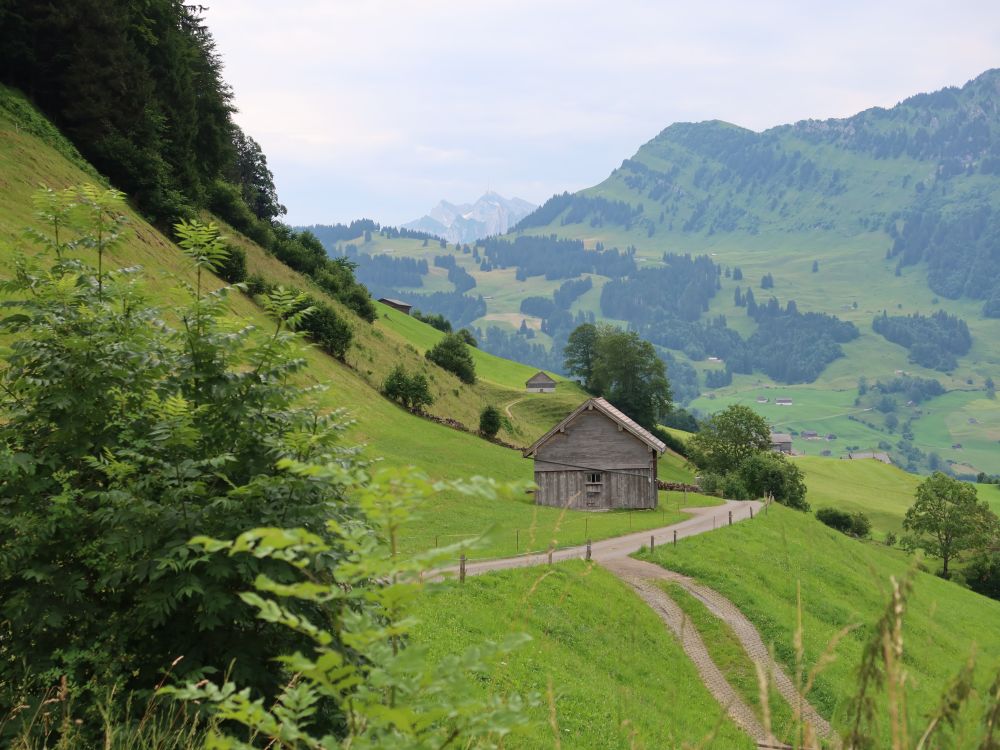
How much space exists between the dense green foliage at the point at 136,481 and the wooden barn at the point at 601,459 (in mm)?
50146

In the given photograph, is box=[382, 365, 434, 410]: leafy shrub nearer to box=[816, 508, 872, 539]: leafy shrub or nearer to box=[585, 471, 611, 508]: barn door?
box=[585, 471, 611, 508]: barn door

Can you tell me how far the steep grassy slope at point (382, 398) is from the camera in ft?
125

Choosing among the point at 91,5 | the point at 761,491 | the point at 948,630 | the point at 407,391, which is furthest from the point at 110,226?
the point at 761,491

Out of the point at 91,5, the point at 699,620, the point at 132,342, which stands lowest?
the point at 699,620

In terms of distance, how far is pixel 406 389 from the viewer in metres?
66.9

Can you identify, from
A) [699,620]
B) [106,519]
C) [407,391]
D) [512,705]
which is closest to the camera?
[512,705]

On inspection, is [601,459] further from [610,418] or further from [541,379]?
[541,379]

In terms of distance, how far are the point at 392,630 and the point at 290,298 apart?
6113 millimetres

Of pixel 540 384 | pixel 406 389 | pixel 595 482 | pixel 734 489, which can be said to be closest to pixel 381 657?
pixel 595 482

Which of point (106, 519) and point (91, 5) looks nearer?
point (106, 519)

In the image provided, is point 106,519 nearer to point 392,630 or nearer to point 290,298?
point 290,298

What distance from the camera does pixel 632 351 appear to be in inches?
4478

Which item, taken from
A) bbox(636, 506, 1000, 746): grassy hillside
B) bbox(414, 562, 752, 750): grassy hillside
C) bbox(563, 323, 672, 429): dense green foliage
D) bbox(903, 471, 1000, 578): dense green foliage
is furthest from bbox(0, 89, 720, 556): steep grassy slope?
bbox(903, 471, 1000, 578): dense green foliage

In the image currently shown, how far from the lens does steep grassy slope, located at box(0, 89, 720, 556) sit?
125 feet
